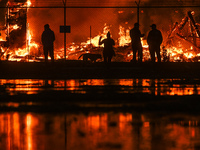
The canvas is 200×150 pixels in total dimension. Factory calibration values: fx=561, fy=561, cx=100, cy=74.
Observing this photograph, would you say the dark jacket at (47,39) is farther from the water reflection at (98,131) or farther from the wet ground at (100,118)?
the water reflection at (98,131)

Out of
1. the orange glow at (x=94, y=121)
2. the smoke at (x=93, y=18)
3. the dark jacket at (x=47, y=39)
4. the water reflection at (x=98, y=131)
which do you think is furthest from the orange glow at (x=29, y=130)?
the smoke at (x=93, y=18)

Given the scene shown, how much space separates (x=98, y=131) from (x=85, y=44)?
84.6 feet

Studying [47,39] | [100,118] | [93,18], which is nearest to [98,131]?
[100,118]

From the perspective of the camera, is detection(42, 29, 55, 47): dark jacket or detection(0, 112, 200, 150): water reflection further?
detection(42, 29, 55, 47): dark jacket

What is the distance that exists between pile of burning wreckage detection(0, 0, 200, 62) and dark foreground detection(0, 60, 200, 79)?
3.50m

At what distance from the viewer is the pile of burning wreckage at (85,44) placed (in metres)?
32.6

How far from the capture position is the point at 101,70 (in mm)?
25844

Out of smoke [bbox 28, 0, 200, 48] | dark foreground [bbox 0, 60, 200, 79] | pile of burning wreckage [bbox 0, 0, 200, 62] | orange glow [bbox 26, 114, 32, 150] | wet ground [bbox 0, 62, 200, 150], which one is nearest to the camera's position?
orange glow [bbox 26, 114, 32, 150]

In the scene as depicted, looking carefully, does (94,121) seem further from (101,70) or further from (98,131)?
(101,70)

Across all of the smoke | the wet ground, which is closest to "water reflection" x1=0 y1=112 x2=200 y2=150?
the wet ground

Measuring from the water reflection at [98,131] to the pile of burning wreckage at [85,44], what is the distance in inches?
882

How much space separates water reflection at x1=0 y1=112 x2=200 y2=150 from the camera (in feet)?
24.1

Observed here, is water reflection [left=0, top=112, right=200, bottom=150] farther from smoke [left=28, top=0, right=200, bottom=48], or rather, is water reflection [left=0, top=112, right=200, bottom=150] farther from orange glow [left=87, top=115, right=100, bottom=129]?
smoke [left=28, top=0, right=200, bottom=48]

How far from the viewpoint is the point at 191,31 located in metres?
34.2
